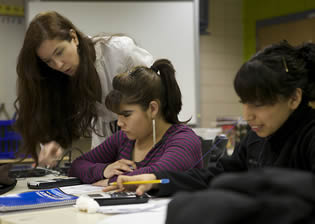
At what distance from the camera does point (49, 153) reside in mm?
1896

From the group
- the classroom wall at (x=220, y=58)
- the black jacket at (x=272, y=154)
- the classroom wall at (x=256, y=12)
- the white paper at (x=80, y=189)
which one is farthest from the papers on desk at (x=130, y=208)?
the classroom wall at (x=256, y=12)

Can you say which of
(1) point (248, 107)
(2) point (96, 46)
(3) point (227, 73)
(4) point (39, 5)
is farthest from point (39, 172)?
(3) point (227, 73)

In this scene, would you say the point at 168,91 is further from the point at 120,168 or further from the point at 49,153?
the point at 49,153

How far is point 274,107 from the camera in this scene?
3.54 ft

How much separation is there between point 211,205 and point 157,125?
3.62 feet

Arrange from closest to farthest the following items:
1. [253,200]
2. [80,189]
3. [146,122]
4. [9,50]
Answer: [253,200] < [80,189] < [146,122] < [9,50]

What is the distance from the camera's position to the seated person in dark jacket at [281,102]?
1.05m

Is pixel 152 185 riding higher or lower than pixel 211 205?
lower

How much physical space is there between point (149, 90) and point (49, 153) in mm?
601

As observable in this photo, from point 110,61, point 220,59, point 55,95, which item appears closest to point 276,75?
point 110,61

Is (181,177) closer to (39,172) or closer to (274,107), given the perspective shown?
(274,107)

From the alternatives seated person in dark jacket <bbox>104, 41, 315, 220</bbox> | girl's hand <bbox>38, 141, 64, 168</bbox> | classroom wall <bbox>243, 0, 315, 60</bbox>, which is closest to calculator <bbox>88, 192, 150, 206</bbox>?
seated person in dark jacket <bbox>104, 41, 315, 220</bbox>

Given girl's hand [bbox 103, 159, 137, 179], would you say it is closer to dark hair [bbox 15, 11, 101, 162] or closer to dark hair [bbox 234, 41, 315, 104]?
dark hair [bbox 15, 11, 101, 162]

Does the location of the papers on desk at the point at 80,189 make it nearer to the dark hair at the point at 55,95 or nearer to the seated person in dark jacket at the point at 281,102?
the seated person in dark jacket at the point at 281,102
